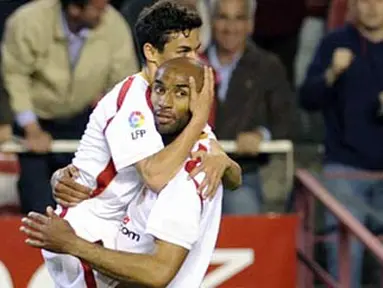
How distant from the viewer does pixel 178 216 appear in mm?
4855

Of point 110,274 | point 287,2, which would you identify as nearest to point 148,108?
point 110,274

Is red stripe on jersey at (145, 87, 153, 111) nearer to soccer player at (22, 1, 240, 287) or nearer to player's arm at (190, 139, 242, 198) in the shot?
soccer player at (22, 1, 240, 287)

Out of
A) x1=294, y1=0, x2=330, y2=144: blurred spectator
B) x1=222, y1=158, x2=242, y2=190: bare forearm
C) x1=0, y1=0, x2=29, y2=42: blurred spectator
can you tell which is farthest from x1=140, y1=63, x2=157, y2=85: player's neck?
x1=294, y1=0, x2=330, y2=144: blurred spectator

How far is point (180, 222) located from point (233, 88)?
3774 mm

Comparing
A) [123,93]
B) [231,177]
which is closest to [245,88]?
[231,177]

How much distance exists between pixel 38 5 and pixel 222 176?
3403 mm

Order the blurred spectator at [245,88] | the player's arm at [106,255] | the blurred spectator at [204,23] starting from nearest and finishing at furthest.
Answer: the player's arm at [106,255] < the blurred spectator at [245,88] < the blurred spectator at [204,23]

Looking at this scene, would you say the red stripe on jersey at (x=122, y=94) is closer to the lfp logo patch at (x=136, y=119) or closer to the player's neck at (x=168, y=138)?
the lfp logo patch at (x=136, y=119)

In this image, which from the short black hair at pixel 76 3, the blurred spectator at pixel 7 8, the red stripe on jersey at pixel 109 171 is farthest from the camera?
the blurred spectator at pixel 7 8

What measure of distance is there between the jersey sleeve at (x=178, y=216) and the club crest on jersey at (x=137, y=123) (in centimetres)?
26

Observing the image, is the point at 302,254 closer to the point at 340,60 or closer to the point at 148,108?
the point at 340,60

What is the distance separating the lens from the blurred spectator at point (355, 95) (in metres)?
8.39

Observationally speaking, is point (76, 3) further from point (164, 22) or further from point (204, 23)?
point (164, 22)

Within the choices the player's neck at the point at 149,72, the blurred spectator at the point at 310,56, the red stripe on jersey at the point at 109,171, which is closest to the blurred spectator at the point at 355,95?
the blurred spectator at the point at 310,56
